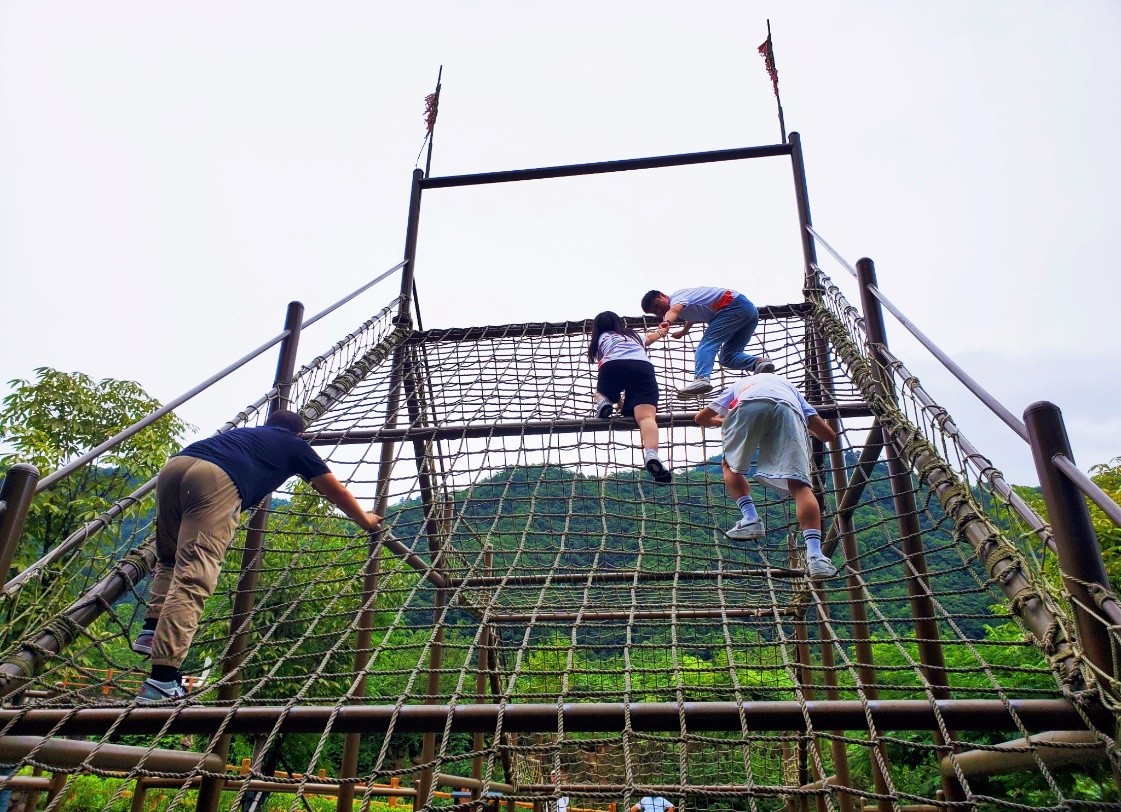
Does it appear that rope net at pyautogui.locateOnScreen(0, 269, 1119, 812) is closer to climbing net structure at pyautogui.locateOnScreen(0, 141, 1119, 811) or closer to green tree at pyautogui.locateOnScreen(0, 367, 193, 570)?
climbing net structure at pyautogui.locateOnScreen(0, 141, 1119, 811)

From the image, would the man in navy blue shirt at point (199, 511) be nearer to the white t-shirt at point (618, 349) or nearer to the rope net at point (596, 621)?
the rope net at point (596, 621)

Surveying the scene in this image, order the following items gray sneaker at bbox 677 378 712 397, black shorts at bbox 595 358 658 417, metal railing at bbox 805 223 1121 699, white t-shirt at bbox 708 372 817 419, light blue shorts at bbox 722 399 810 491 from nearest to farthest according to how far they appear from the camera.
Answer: metal railing at bbox 805 223 1121 699
light blue shorts at bbox 722 399 810 491
white t-shirt at bbox 708 372 817 419
black shorts at bbox 595 358 658 417
gray sneaker at bbox 677 378 712 397

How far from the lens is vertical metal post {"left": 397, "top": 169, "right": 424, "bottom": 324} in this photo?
17.1 feet

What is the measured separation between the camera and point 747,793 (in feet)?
4.50

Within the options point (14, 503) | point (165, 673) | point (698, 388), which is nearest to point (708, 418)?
point (698, 388)

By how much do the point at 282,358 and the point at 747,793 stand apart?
2951mm

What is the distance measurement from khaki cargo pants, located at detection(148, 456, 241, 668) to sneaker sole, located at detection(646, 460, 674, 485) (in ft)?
5.41

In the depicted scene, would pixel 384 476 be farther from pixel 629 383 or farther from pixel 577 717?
pixel 577 717

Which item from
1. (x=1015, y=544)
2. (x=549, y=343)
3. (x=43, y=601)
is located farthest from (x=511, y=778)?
(x=1015, y=544)

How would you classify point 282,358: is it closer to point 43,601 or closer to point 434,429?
point 434,429

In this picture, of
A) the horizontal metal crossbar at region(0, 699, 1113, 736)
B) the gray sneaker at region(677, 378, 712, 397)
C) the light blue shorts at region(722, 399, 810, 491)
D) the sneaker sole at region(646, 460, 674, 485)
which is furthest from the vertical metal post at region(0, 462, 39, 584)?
the gray sneaker at region(677, 378, 712, 397)

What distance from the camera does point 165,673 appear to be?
2.15 m

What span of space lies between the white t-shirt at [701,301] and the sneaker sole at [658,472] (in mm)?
1255

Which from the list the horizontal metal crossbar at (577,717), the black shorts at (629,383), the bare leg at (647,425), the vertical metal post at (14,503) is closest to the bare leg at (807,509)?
the bare leg at (647,425)
